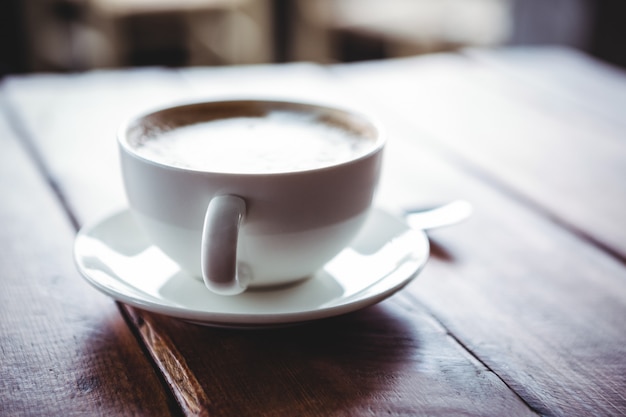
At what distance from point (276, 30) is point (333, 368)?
2.63 m

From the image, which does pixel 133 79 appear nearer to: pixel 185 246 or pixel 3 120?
pixel 3 120

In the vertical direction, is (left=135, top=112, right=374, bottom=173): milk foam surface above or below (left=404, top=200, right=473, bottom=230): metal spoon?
above

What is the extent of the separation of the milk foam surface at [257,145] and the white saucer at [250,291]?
2.9 inches

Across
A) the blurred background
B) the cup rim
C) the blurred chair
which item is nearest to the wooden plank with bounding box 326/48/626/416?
the cup rim

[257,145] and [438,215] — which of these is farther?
[438,215]

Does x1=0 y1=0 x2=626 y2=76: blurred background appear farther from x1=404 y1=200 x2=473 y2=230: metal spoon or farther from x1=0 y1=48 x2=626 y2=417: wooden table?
x1=404 y1=200 x2=473 y2=230: metal spoon

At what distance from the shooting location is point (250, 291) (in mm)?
459

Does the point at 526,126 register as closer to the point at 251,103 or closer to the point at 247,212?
the point at 251,103

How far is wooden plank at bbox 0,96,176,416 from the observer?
0.37 metres

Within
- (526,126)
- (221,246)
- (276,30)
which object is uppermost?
(221,246)

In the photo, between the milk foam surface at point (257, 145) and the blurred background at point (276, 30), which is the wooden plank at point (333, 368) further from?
the blurred background at point (276, 30)

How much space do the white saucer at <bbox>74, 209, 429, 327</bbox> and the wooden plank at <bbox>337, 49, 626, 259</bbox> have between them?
204 millimetres

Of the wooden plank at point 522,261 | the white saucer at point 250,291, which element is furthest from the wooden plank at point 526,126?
the white saucer at point 250,291

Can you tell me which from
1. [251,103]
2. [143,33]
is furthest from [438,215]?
[143,33]
